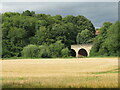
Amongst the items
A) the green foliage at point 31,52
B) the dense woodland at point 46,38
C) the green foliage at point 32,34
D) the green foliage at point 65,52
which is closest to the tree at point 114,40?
the dense woodland at point 46,38

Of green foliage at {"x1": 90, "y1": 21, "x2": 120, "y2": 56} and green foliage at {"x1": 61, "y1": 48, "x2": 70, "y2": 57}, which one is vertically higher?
green foliage at {"x1": 90, "y1": 21, "x2": 120, "y2": 56}

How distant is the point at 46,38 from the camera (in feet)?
234

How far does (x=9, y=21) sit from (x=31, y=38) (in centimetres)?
895

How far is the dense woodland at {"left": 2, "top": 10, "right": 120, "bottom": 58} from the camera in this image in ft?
206

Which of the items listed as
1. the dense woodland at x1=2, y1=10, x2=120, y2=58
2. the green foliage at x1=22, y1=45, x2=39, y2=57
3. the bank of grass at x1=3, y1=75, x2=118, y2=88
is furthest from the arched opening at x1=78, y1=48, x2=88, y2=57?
the bank of grass at x1=3, y1=75, x2=118, y2=88

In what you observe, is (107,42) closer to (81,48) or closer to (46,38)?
(81,48)

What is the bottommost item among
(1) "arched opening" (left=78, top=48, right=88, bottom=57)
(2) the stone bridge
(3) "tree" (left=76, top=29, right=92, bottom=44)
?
(1) "arched opening" (left=78, top=48, right=88, bottom=57)

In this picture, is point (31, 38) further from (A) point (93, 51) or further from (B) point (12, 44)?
(A) point (93, 51)

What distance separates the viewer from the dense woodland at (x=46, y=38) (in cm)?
6275

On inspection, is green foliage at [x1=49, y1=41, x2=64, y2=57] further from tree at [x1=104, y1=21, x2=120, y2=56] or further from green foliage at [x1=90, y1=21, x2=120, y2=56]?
tree at [x1=104, y1=21, x2=120, y2=56]

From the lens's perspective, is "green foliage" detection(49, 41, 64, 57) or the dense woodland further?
"green foliage" detection(49, 41, 64, 57)

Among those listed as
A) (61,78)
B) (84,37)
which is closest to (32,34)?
(84,37)

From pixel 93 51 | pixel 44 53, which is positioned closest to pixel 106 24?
pixel 93 51

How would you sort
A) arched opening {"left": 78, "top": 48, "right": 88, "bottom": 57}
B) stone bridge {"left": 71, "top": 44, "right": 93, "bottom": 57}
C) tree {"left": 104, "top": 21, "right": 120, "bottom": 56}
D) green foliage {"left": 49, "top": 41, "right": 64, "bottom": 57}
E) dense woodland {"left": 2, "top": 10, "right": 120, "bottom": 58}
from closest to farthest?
tree {"left": 104, "top": 21, "right": 120, "bottom": 56} → dense woodland {"left": 2, "top": 10, "right": 120, "bottom": 58} → green foliage {"left": 49, "top": 41, "right": 64, "bottom": 57} → stone bridge {"left": 71, "top": 44, "right": 93, "bottom": 57} → arched opening {"left": 78, "top": 48, "right": 88, "bottom": 57}
